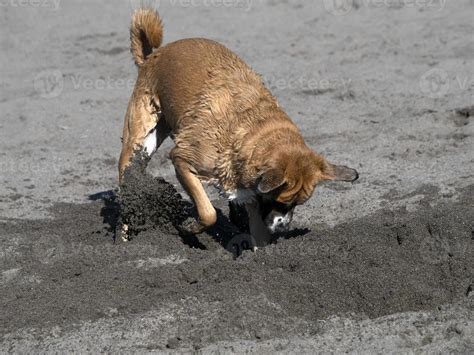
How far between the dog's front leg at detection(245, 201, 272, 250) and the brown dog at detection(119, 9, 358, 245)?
0.01 m

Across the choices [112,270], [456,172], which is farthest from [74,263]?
[456,172]

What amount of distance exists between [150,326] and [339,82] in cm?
739

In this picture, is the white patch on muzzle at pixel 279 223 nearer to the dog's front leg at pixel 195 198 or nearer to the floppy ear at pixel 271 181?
the floppy ear at pixel 271 181

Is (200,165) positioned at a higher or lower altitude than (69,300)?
higher

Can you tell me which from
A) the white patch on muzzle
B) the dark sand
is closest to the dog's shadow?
the dark sand

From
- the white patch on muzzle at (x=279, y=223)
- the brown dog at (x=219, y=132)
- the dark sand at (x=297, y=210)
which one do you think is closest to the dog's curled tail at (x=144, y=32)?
the brown dog at (x=219, y=132)

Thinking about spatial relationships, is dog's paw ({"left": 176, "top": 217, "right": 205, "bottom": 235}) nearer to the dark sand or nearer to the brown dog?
the brown dog

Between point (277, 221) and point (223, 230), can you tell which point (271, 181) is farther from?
point (223, 230)

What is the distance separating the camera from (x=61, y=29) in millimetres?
15602

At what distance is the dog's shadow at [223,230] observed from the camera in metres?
8.09

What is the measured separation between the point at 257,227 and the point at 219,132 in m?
0.94

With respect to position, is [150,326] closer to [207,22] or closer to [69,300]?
[69,300]

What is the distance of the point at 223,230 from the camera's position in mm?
8602

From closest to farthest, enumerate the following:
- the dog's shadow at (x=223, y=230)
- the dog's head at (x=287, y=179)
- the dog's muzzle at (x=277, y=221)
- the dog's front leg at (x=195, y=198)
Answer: the dog's head at (x=287, y=179) < the dog's muzzle at (x=277, y=221) < the dog's front leg at (x=195, y=198) < the dog's shadow at (x=223, y=230)
